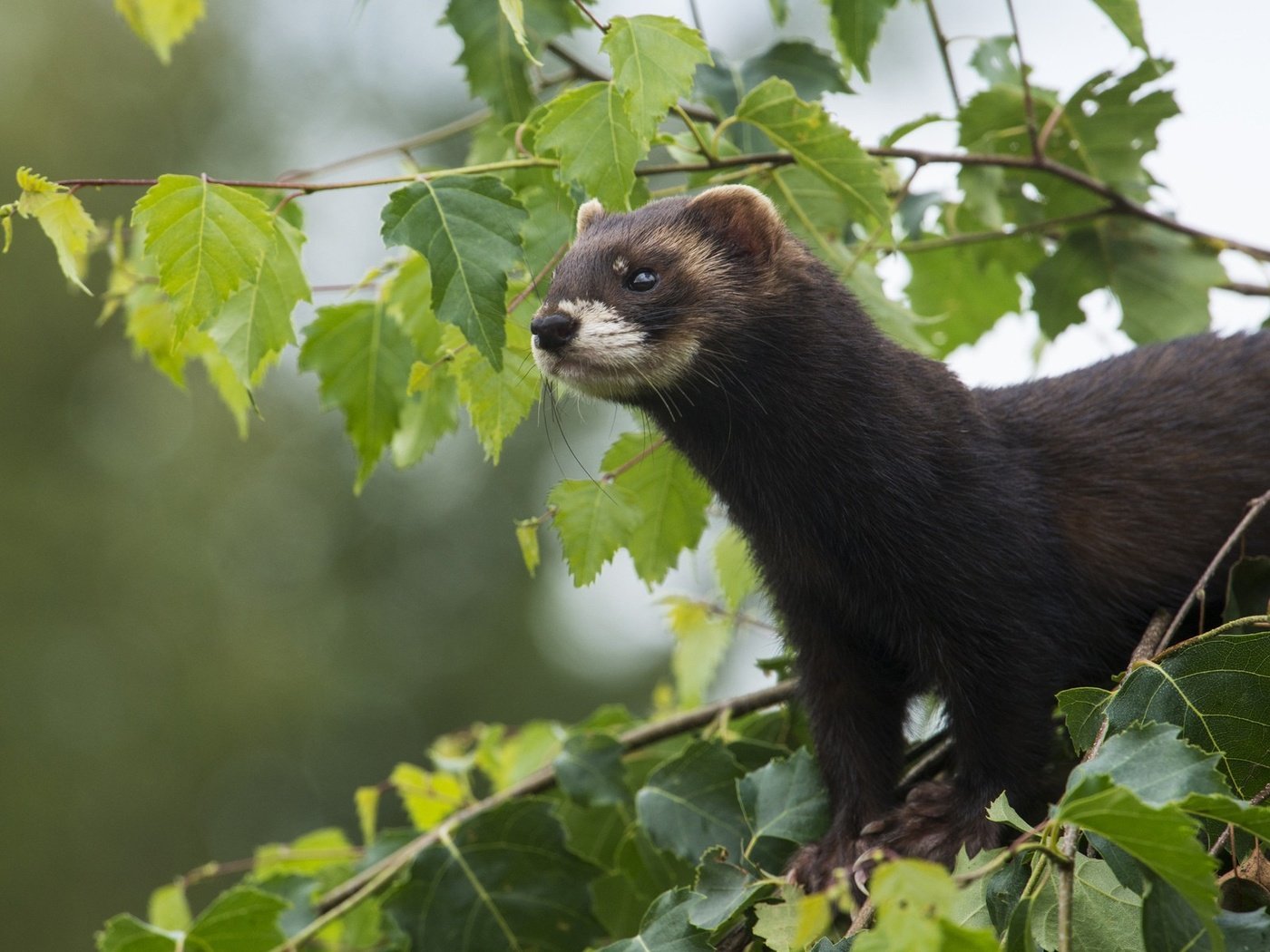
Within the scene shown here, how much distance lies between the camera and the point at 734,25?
50.5 feet

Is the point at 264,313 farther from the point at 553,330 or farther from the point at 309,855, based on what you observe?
the point at 309,855

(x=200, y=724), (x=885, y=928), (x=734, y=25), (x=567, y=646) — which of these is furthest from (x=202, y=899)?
(x=885, y=928)

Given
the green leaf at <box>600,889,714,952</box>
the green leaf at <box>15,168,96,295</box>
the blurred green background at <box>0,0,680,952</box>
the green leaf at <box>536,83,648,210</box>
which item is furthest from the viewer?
the blurred green background at <box>0,0,680,952</box>

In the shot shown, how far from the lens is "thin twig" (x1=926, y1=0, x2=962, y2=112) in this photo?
294 centimetres

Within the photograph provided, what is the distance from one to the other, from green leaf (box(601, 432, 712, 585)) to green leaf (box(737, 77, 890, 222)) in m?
0.61

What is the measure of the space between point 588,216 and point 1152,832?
1.66 m

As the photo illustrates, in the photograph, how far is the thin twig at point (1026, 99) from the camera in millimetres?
2748

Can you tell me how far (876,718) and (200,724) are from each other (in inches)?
664

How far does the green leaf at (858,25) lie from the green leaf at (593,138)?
2.40ft

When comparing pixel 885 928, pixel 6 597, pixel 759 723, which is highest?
pixel 885 928

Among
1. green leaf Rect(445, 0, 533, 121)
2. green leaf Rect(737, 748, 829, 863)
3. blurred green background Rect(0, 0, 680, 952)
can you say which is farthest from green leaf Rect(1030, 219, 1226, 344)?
blurred green background Rect(0, 0, 680, 952)

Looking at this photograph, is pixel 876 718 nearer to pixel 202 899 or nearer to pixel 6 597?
pixel 202 899

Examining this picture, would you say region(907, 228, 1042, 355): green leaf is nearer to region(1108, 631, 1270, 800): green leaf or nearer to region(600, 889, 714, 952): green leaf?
region(1108, 631, 1270, 800): green leaf

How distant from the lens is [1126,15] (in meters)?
2.64
